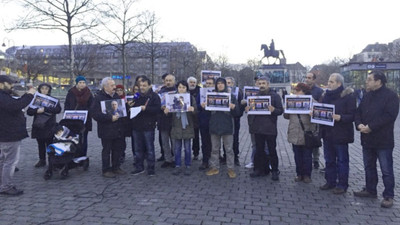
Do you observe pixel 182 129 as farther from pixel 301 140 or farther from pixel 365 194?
pixel 365 194

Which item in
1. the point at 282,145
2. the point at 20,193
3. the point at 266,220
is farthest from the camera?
the point at 282,145

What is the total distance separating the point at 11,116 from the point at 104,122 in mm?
1751

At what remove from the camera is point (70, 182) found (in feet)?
21.5

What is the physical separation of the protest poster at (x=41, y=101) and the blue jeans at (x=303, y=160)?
5432mm

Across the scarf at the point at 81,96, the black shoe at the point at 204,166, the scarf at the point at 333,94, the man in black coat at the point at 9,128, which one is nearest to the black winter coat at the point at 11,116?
the man in black coat at the point at 9,128

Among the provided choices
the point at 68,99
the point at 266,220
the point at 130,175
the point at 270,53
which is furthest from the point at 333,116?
the point at 270,53

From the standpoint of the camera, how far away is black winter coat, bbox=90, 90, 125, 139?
6730 millimetres

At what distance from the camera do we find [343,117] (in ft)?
18.7

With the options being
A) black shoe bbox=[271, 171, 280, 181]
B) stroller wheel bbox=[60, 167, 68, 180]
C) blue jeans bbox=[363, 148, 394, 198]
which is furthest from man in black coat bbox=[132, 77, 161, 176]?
blue jeans bbox=[363, 148, 394, 198]

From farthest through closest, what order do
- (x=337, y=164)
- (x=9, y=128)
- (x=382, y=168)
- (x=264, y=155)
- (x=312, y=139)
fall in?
1. (x=264, y=155)
2. (x=312, y=139)
3. (x=337, y=164)
4. (x=9, y=128)
5. (x=382, y=168)

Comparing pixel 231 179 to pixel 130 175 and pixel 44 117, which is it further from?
pixel 44 117

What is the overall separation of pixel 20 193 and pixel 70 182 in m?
0.98

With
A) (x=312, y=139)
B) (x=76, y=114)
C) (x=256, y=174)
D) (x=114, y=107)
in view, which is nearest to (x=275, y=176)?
(x=256, y=174)

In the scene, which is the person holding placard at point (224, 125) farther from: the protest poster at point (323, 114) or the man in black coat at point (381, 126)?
the man in black coat at point (381, 126)
